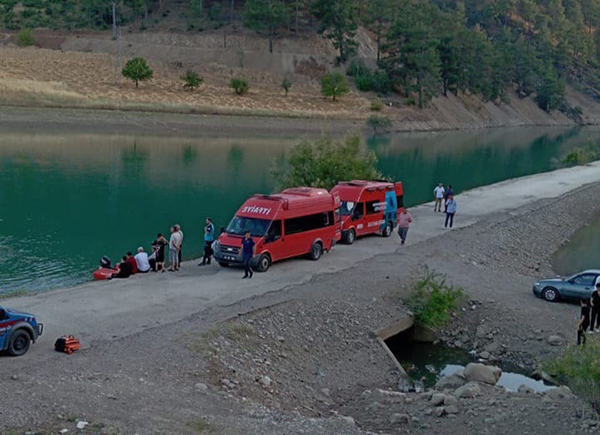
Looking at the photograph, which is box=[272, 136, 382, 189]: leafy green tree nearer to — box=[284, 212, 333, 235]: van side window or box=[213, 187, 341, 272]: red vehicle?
box=[284, 212, 333, 235]: van side window

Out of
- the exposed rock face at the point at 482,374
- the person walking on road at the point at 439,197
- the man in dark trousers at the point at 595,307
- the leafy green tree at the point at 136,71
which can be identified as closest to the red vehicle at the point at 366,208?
the person walking on road at the point at 439,197

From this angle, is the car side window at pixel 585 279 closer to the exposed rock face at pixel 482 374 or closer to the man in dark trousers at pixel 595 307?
the man in dark trousers at pixel 595 307

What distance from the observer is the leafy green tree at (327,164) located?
3806 cm

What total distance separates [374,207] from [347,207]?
1627mm

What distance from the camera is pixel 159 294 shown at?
71.1 feet

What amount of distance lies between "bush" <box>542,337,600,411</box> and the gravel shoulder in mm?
1208

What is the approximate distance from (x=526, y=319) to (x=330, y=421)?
10.1 m

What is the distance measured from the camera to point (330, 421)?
14359 mm

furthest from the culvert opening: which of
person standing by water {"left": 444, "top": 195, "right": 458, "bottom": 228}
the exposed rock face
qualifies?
person standing by water {"left": 444, "top": 195, "right": 458, "bottom": 228}

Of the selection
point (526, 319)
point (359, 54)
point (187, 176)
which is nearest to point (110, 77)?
point (359, 54)

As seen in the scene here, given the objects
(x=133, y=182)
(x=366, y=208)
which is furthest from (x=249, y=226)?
(x=133, y=182)

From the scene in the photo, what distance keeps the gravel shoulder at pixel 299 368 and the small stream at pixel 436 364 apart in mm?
577

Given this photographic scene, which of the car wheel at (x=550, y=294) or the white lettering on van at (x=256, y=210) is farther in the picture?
the white lettering on van at (x=256, y=210)

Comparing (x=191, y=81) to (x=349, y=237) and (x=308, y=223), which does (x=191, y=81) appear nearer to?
(x=349, y=237)
